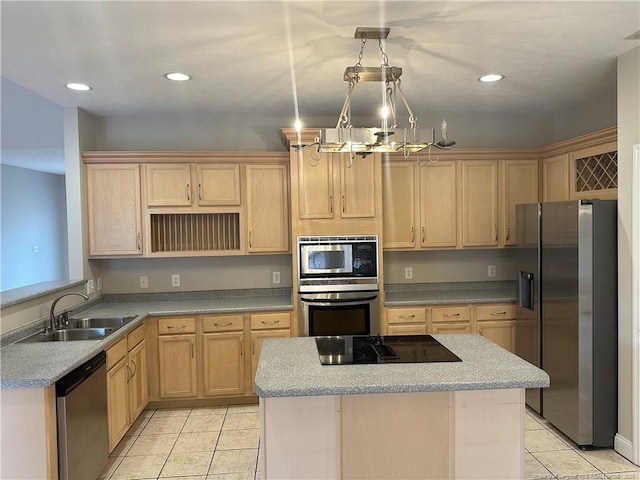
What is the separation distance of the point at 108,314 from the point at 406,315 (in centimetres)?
254

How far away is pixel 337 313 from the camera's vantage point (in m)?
4.03

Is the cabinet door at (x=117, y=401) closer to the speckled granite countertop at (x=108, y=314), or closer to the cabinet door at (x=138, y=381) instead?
the cabinet door at (x=138, y=381)

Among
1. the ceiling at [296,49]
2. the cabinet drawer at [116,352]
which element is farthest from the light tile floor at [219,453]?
the ceiling at [296,49]

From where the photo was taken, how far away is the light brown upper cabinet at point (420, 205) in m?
4.36

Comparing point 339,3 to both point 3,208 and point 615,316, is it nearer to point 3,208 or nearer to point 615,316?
point 615,316

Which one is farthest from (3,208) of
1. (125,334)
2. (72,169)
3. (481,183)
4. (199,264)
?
(481,183)

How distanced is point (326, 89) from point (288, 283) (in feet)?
6.34

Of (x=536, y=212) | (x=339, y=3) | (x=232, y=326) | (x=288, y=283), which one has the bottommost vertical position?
(x=232, y=326)

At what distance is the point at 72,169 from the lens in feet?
13.1

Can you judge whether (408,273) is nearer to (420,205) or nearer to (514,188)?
(420,205)

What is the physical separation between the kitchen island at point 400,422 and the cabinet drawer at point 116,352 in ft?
4.57

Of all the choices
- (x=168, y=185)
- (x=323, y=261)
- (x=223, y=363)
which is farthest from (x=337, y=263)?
(x=168, y=185)

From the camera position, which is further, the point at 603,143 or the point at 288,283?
the point at 288,283

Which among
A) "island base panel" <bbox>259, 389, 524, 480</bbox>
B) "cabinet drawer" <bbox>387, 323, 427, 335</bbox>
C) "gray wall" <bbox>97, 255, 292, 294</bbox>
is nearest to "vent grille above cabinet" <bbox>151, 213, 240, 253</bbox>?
"gray wall" <bbox>97, 255, 292, 294</bbox>
